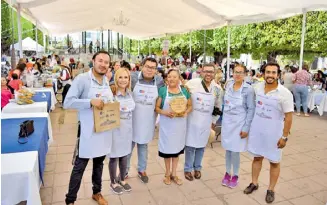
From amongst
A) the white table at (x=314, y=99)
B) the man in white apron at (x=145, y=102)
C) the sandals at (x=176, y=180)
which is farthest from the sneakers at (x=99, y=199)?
the white table at (x=314, y=99)

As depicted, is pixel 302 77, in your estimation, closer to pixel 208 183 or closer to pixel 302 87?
pixel 302 87

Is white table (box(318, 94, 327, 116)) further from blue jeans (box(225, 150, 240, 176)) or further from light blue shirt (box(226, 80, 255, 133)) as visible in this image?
light blue shirt (box(226, 80, 255, 133))

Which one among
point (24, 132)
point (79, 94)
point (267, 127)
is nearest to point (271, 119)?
point (267, 127)

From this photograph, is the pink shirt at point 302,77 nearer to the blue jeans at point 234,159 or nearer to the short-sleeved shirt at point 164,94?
the blue jeans at point 234,159

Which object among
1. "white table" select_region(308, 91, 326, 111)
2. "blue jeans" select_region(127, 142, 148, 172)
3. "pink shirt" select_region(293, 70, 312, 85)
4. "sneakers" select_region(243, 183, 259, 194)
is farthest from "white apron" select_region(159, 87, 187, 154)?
"white table" select_region(308, 91, 326, 111)

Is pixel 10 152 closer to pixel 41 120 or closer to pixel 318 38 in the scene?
pixel 41 120

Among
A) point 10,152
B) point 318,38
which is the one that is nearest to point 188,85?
point 10,152

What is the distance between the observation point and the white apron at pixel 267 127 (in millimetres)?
2977

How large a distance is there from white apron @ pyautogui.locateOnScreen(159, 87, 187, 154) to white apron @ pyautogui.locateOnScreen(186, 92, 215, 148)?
106 mm

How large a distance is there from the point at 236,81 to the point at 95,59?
166cm

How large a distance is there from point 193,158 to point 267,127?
1097mm

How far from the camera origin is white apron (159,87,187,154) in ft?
11.0

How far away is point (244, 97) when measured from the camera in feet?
10.6

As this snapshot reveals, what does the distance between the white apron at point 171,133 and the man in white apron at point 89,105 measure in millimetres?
817
